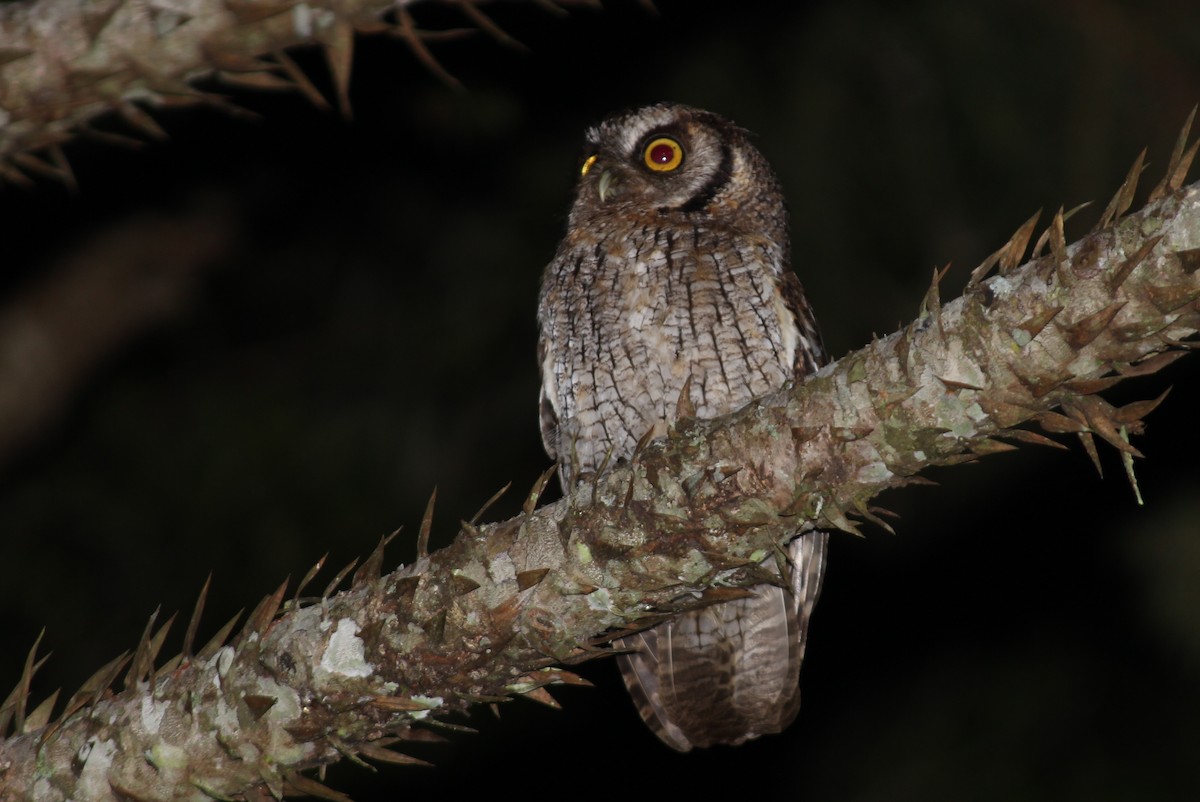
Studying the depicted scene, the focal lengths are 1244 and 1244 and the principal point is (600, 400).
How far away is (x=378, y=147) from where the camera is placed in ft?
18.5

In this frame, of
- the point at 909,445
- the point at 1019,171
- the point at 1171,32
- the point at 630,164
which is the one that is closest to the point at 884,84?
the point at 1019,171

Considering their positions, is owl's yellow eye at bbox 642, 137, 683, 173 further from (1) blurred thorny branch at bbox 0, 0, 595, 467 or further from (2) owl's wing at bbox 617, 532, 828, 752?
(1) blurred thorny branch at bbox 0, 0, 595, 467

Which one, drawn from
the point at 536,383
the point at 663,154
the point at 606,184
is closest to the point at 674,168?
the point at 663,154

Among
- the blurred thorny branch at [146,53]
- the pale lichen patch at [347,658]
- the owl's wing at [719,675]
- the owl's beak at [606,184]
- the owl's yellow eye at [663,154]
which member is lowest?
the owl's wing at [719,675]

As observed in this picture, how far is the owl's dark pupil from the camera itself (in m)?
3.61

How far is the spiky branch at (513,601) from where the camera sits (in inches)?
60.6

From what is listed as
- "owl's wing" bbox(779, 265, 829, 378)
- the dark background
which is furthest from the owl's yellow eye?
the dark background

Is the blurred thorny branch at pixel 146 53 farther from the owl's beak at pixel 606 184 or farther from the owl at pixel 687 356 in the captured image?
the owl's beak at pixel 606 184

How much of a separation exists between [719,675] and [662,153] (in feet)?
4.90

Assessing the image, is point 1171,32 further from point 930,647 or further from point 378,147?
point 378,147

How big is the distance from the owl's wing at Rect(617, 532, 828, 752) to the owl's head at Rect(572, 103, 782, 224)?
3.33 ft

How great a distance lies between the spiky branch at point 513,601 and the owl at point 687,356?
1.26 meters

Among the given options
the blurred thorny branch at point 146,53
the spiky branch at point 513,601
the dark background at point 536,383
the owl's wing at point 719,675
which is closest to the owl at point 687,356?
the owl's wing at point 719,675

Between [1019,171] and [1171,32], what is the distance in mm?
740
